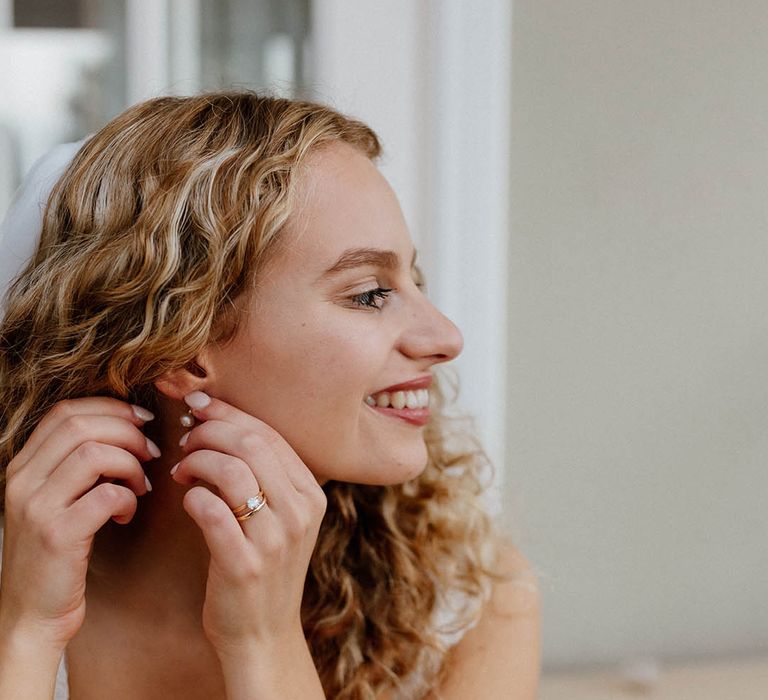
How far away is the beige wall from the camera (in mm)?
1909

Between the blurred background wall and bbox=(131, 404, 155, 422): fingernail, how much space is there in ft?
2.77

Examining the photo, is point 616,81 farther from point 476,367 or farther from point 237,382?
point 237,382

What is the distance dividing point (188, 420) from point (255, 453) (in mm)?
125

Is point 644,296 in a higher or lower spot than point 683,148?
lower

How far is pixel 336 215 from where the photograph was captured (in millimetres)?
1103

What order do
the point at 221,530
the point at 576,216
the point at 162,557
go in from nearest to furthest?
the point at 221,530
the point at 162,557
the point at 576,216

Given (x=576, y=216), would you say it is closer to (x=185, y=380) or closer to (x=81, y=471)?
(x=185, y=380)

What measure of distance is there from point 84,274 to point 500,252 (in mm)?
1009

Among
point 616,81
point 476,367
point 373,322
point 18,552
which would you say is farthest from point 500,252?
point 18,552

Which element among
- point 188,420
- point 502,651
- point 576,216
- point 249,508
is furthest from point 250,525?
point 576,216

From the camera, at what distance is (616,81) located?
1.91 m

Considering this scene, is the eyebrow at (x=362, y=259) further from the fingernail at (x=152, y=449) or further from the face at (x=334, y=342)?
the fingernail at (x=152, y=449)

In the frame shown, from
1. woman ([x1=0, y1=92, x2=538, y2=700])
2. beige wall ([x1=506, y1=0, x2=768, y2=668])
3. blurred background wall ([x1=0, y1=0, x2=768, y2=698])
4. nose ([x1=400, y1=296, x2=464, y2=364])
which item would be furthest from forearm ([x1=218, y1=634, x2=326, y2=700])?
beige wall ([x1=506, y1=0, x2=768, y2=668])

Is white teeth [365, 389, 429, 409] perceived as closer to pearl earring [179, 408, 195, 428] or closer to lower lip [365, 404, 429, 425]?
lower lip [365, 404, 429, 425]
